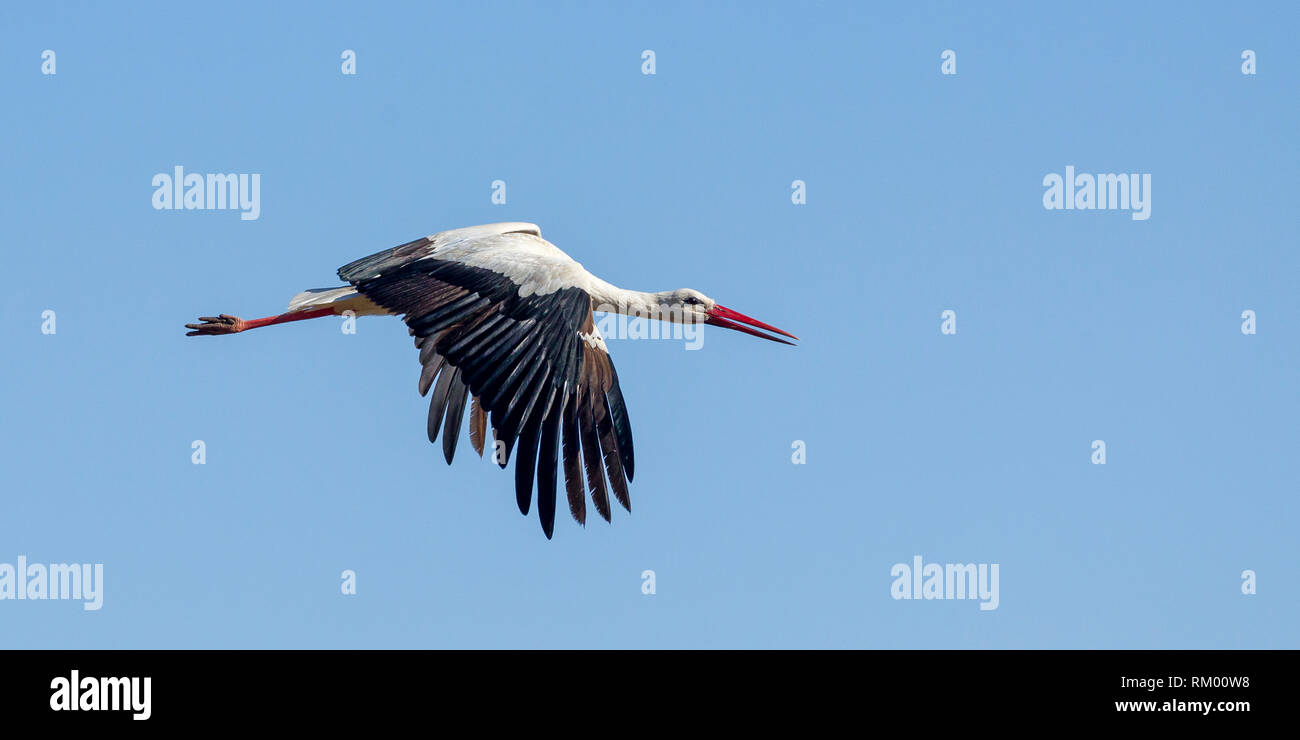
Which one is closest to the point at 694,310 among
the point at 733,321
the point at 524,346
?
the point at 733,321

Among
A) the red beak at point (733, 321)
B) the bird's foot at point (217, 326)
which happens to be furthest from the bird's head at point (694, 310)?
the bird's foot at point (217, 326)


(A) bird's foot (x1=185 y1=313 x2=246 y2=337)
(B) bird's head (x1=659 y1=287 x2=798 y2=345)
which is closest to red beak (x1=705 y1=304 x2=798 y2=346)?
(B) bird's head (x1=659 y1=287 x2=798 y2=345)

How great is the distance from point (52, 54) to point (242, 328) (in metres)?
3.77

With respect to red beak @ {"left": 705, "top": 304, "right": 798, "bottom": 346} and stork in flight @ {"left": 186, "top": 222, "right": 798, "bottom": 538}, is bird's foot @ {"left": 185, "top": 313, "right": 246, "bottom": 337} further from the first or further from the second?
red beak @ {"left": 705, "top": 304, "right": 798, "bottom": 346}

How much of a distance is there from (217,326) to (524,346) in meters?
5.50

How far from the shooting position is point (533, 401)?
1382 cm

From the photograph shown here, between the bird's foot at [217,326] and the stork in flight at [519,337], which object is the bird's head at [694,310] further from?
the bird's foot at [217,326]

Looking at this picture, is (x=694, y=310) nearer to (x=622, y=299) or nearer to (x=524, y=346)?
(x=622, y=299)

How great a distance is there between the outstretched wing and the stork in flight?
11 mm

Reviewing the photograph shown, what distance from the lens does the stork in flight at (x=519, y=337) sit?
13617mm

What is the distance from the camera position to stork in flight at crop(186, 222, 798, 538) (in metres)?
13.6

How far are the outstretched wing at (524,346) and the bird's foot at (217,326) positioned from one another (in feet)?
8.68
